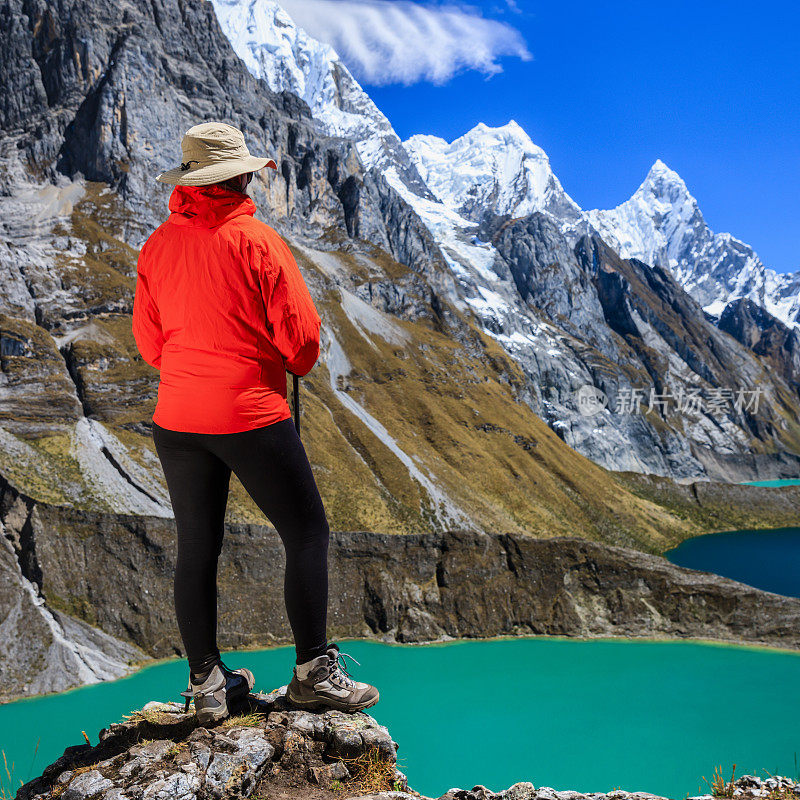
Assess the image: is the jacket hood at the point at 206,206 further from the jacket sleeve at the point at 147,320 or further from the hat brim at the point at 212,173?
the jacket sleeve at the point at 147,320

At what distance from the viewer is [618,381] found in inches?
4520

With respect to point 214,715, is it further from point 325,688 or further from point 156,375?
point 156,375

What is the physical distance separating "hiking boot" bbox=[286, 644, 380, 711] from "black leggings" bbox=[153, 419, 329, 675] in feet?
0.29

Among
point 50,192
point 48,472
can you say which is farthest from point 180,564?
point 50,192

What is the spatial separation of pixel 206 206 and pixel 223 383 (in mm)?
991

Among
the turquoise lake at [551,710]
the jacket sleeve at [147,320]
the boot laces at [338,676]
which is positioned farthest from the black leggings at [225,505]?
the turquoise lake at [551,710]

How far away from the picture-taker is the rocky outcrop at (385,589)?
28234mm

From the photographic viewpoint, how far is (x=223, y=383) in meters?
3.28

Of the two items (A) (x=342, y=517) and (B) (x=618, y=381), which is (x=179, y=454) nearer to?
(A) (x=342, y=517)

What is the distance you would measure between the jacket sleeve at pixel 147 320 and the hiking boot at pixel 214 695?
6.08 feet

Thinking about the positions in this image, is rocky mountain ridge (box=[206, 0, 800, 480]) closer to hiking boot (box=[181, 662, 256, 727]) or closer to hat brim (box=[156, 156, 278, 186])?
hiking boot (box=[181, 662, 256, 727])

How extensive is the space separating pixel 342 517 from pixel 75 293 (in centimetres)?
2794

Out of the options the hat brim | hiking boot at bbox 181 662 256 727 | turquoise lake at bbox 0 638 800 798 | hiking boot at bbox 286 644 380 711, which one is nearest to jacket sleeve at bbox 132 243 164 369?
the hat brim

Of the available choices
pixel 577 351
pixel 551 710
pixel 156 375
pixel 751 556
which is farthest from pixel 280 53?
pixel 551 710
